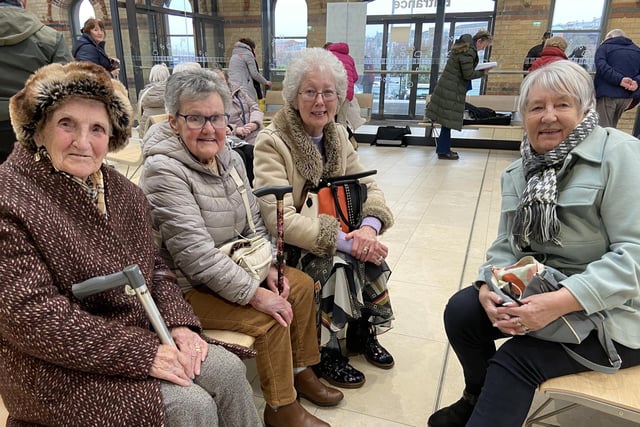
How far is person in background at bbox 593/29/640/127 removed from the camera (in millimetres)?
4910

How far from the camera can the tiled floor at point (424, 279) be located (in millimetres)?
1808

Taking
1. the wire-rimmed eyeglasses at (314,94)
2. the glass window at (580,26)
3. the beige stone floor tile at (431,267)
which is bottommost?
the beige stone floor tile at (431,267)

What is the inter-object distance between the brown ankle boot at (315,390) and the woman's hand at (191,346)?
621mm

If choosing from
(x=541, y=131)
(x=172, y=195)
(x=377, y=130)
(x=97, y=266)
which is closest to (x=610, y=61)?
(x=377, y=130)

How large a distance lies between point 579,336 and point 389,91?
23.7 ft

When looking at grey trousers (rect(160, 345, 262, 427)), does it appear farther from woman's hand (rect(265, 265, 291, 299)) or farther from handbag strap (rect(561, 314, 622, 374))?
handbag strap (rect(561, 314, 622, 374))

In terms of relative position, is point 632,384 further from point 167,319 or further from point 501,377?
point 167,319

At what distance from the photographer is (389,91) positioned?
26.2ft

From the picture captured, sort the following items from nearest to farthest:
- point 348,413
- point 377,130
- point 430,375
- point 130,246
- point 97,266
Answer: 1. point 97,266
2. point 130,246
3. point 348,413
4. point 430,375
5. point 377,130

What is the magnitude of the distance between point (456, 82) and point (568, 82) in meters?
5.04

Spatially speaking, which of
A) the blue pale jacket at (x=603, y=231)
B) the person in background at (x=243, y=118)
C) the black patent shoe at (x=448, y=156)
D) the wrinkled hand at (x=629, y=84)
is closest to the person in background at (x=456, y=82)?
the black patent shoe at (x=448, y=156)

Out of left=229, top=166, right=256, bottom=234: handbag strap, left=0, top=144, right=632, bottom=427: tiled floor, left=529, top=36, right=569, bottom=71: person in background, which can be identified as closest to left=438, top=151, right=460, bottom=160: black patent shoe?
left=0, top=144, right=632, bottom=427: tiled floor

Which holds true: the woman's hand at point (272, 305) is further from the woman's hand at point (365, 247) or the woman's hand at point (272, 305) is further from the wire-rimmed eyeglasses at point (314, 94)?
the wire-rimmed eyeglasses at point (314, 94)

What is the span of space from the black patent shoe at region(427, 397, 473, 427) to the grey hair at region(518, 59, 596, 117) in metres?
1.09
